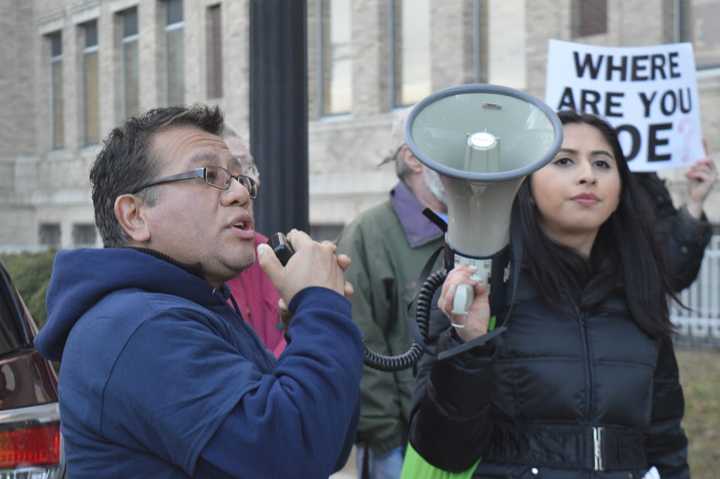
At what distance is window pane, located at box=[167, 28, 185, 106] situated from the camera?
1930 cm

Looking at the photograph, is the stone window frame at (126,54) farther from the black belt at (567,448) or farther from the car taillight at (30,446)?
the black belt at (567,448)

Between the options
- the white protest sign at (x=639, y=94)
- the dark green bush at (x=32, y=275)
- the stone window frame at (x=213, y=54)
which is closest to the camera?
the white protest sign at (x=639, y=94)

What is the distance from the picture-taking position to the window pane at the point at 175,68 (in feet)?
63.3

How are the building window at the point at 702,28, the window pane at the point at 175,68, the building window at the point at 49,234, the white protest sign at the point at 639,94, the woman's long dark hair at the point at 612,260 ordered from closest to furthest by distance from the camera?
1. the woman's long dark hair at the point at 612,260
2. the white protest sign at the point at 639,94
3. the building window at the point at 702,28
4. the window pane at the point at 175,68
5. the building window at the point at 49,234

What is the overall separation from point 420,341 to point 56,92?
2239 centimetres

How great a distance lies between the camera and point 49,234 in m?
23.8

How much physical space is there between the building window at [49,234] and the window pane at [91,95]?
2.43m

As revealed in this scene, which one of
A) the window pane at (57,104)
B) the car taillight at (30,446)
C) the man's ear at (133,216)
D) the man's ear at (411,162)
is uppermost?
the window pane at (57,104)

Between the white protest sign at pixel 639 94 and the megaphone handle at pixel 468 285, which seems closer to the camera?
the megaphone handle at pixel 468 285

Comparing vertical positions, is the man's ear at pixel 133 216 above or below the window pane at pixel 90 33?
below

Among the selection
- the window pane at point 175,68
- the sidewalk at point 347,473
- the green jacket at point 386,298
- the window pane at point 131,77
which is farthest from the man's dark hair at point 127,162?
the window pane at point 131,77

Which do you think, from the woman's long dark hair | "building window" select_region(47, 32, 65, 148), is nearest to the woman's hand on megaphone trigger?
the woman's long dark hair

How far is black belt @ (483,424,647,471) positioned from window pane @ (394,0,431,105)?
11941 mm

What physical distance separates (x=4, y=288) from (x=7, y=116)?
22.0 m
